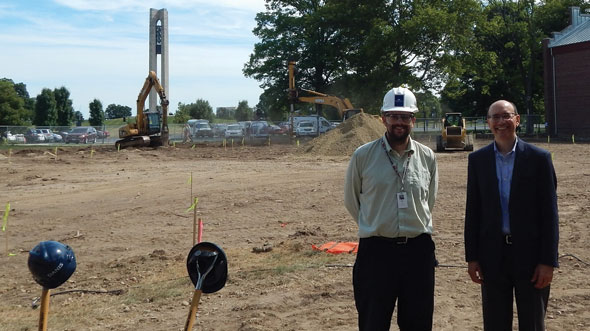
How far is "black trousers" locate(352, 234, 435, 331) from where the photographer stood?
4156 mm

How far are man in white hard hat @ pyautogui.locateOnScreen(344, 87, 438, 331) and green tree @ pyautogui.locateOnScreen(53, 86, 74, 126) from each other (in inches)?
3136

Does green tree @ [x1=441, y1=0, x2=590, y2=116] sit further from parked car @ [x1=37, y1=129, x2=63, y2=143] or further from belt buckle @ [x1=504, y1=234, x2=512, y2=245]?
belt buckle @ [x1=504, y1=234, x2=512, y2=245]

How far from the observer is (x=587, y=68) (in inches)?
1770

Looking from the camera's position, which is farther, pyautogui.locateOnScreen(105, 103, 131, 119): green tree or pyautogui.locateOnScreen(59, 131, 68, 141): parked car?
pyautogui.locateOnScreen(105, 103, 131, 119): green tree

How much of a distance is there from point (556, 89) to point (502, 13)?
55.3ft

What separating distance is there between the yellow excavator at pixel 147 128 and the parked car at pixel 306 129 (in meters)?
12.3

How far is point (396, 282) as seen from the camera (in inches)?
164

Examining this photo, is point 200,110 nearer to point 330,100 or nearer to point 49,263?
point 330,100

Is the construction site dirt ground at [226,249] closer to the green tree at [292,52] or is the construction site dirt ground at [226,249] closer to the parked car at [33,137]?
the parked car at [33,137]

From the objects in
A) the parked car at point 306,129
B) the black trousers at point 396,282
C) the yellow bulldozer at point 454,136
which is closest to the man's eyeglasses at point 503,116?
the black trousers at point 396,282

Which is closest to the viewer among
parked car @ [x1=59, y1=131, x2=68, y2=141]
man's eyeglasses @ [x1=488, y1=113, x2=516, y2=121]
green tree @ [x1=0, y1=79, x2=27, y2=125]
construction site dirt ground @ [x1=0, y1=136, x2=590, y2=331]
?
man's eyeglasses @ [x1=488, y1=113, x2=516, y2=121]

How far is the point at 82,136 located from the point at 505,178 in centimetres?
4676

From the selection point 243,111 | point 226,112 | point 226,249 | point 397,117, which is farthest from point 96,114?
point 397,117

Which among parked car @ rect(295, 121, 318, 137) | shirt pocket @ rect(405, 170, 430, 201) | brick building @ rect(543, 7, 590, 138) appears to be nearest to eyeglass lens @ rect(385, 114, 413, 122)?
shirt pocket @ rect(405, 170, 430, 201)
